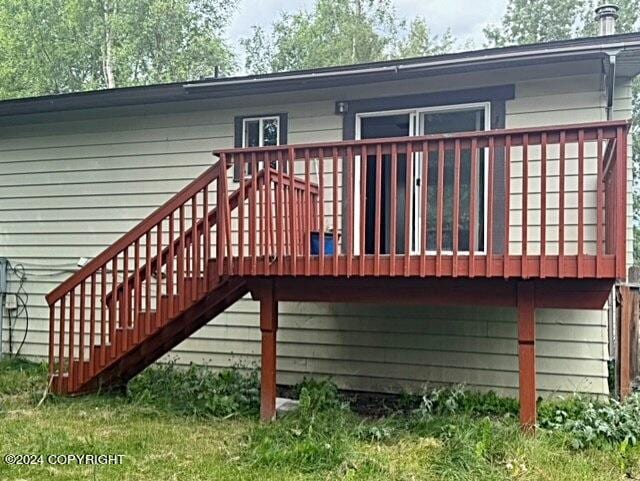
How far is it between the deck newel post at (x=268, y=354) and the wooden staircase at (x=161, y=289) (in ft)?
1.14

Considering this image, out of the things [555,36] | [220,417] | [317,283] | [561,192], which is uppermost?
[555,36]

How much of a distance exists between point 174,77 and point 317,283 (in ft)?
56.6

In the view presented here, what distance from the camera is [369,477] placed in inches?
133

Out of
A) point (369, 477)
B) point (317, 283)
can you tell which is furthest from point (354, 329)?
point (369, 477)

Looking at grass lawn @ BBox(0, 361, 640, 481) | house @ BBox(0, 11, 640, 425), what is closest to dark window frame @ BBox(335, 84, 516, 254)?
house @ BBox(0, 11, 640, 425)

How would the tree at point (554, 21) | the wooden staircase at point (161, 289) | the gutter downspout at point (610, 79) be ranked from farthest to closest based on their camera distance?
the tree at point (554, 21) < the wooden staircase at point (161, 289) < the gutter downspout at point (610, 79)

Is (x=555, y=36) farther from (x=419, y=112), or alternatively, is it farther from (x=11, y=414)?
(x=11, y=414)

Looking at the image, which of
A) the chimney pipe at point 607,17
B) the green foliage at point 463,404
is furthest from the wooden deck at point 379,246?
the chimney pipe at point 607,17

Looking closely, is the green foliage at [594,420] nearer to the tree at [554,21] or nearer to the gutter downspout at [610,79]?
the gutter downspout at [610,79]

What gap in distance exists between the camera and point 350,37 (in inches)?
795

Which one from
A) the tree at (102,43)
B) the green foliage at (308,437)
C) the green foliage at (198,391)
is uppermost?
the tree at (102,43)

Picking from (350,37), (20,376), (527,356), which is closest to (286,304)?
(527,356)

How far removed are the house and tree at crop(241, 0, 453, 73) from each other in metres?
14.8

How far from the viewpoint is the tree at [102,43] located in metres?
18.8
